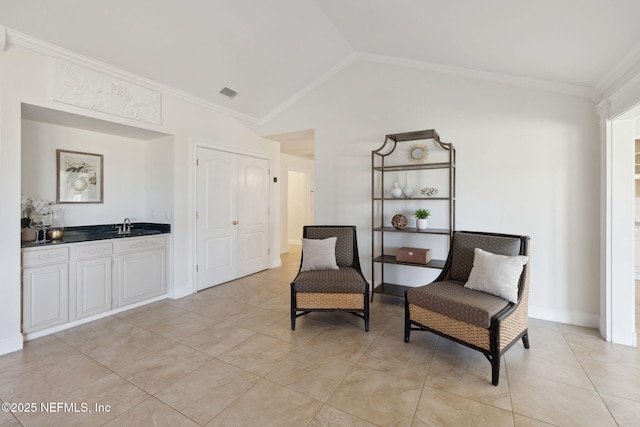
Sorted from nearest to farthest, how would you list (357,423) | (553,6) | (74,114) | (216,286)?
(357,423) < (553,6) < (74,114) < (216,286)

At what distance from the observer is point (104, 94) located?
3039 millimetres

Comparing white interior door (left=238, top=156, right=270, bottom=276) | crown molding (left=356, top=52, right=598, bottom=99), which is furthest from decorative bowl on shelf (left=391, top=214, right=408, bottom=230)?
white interior door (left=238, top=156, right=270, bottom=276)

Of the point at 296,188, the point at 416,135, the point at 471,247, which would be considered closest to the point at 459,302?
the point at 471,247

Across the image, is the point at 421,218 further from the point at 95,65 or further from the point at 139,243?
the point at 95,65

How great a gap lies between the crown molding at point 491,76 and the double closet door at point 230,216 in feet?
7.97

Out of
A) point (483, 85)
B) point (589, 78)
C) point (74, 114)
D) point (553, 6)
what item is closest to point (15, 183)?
point (74, 114)

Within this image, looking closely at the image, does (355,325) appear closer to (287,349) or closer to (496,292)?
(287,349)

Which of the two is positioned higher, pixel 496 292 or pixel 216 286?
pixel 496 292

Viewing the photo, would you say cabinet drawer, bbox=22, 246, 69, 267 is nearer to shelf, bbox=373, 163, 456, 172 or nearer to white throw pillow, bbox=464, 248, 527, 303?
shelf, bbox=373, 163, 456, 172

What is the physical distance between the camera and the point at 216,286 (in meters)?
4.29

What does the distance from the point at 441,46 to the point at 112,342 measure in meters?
A: 4.26

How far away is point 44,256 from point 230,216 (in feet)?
7.12

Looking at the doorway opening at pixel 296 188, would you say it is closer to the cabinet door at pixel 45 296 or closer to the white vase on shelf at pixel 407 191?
the white vase on shelf at pixel 407 191

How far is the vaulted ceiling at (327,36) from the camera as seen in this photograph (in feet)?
6.97
